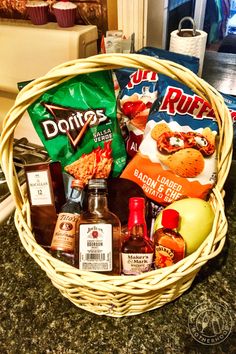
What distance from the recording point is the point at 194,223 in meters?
0.67

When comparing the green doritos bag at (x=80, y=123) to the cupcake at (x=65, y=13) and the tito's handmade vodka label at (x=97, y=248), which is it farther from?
the cupcake at (x=65, y=13)

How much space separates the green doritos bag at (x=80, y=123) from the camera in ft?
2.57

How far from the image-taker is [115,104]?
82cm

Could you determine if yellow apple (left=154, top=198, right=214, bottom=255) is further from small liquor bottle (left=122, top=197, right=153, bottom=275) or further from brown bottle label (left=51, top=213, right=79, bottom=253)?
brown bottle label (left=51, top=213, right=79, bottom=253)

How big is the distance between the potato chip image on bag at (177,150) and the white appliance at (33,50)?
0.55 metres

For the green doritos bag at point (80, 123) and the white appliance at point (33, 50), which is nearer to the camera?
the green doritos bag at point (80, 123)

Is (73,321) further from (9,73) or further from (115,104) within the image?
(9,73)

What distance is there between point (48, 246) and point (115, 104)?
0.36 metres

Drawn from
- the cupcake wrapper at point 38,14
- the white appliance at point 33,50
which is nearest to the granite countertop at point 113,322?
the white appliance at point 33,50

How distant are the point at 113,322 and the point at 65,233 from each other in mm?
191

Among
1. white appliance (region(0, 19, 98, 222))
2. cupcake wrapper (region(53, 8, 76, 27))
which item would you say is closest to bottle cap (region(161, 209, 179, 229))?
white appliance (region(0, 19, 98, 222))

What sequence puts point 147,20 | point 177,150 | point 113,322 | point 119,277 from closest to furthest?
point 119,277
point 113,322
point 177,150
point 147,20

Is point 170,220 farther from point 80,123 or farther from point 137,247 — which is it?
point 80,123

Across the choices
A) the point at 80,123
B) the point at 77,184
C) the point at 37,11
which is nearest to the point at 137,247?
the point at 77,184
